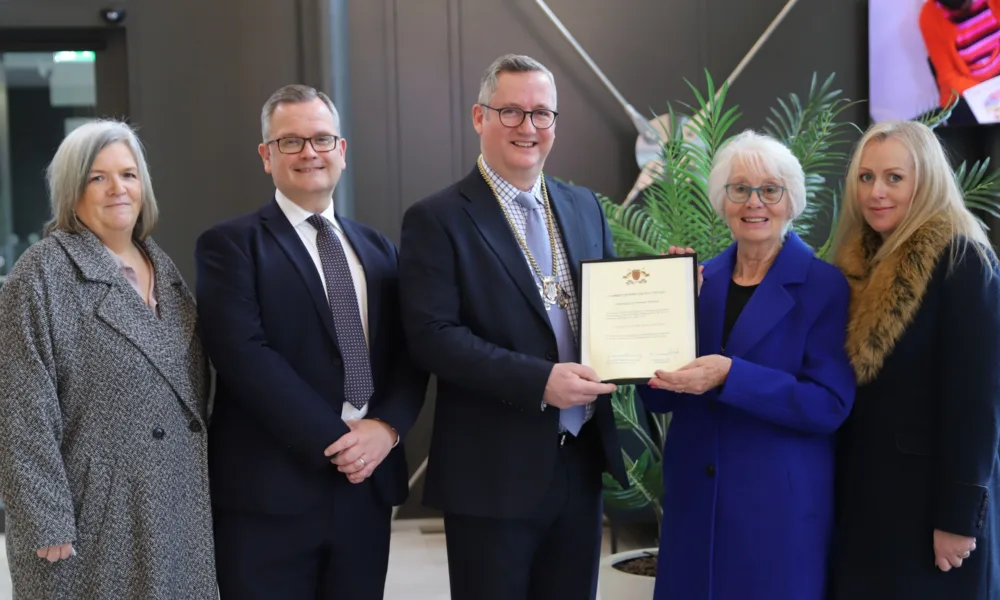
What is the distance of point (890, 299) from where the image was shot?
2.03 metres

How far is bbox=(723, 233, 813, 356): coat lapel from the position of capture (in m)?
2.06

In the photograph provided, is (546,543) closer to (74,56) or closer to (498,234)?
(498,234)

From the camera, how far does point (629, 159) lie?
467 centimetres

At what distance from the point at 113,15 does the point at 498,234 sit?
311 cm

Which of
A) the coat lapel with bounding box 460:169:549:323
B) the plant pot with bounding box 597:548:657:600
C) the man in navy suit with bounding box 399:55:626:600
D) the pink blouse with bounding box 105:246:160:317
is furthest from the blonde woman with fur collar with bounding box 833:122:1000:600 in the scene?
the pink blouse with bounding box 105:246:160:317

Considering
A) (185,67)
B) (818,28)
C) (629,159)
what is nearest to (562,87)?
(629,159)

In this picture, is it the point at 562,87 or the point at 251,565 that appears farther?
the point at 562,87

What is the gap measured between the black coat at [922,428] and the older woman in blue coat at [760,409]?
65 mm

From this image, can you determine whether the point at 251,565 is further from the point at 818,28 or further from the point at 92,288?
the point at 818,28

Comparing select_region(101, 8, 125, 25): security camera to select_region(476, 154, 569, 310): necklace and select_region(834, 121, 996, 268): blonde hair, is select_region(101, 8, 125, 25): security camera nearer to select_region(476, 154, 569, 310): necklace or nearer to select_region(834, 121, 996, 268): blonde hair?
select_region(476, 154, 569, 310): necklace

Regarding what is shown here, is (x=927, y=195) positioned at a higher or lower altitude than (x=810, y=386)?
higher

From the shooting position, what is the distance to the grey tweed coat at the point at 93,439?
1.91 metres

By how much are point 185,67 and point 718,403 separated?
3.29 metres

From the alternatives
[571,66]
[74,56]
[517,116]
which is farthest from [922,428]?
[74,56]
